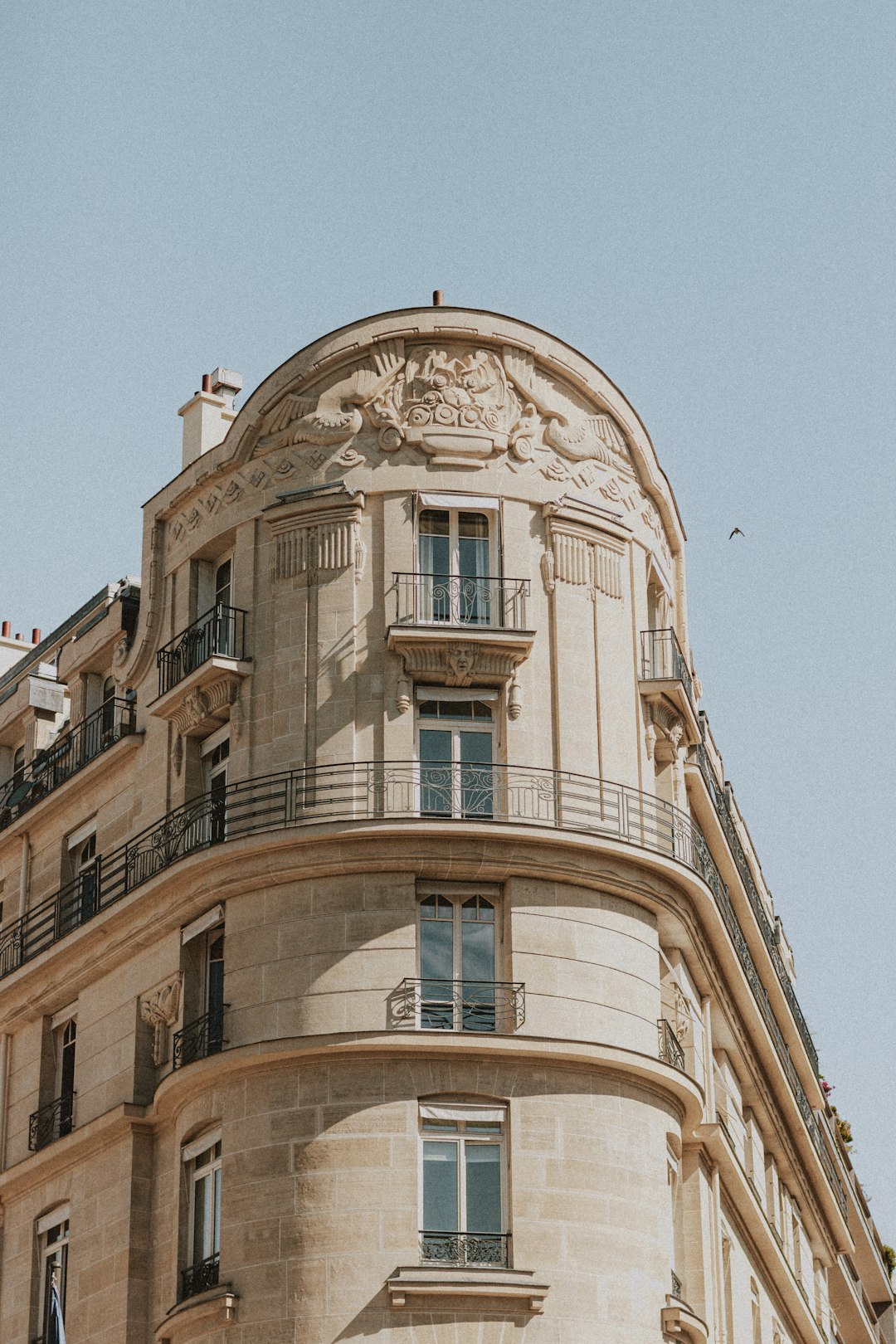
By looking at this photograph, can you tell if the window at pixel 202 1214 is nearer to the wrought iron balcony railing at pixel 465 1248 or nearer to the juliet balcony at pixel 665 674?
the wrought iron balcony railing at pixel 465 1248

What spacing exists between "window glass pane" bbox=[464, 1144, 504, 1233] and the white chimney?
13861 mm

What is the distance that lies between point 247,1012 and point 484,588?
7.04 metres

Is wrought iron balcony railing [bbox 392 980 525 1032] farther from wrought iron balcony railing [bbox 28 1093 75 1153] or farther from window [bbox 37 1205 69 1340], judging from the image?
window [bbox 37 1205 69 1340]

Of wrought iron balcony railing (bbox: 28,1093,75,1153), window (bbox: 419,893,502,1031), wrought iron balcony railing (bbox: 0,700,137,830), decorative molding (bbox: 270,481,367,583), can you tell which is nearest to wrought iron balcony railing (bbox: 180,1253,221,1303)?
window (bbox: 419,893,502,1031)

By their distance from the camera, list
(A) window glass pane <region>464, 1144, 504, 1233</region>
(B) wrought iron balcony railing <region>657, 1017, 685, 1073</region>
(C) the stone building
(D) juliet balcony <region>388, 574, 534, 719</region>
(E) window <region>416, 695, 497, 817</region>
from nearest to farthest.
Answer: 1. (A) window glass pane <region>464, 1144, 504, 1233</region>
2. (C) the stone building
3. (E) window <region>416, 695, 497, 817</region>
4. (B) wrought iron balcony railing <region>657, 1017, 685, 1073</region>
5. (D) juliet balcony <region>388, 574, 534, 719</region>

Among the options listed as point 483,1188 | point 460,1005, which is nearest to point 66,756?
point 460,1005

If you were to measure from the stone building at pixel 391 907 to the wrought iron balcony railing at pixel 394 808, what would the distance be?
66 mm

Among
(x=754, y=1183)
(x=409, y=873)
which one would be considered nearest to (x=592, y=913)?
(x=409, y=873)

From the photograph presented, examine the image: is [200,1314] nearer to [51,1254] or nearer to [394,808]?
[51,1254]

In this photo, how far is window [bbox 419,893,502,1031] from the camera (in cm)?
3055

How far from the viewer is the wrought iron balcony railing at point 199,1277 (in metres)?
30.3

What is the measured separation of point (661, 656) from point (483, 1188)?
355 inches

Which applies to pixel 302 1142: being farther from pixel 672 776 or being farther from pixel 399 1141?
pixel 672 776

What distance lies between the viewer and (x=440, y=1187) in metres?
29.7
